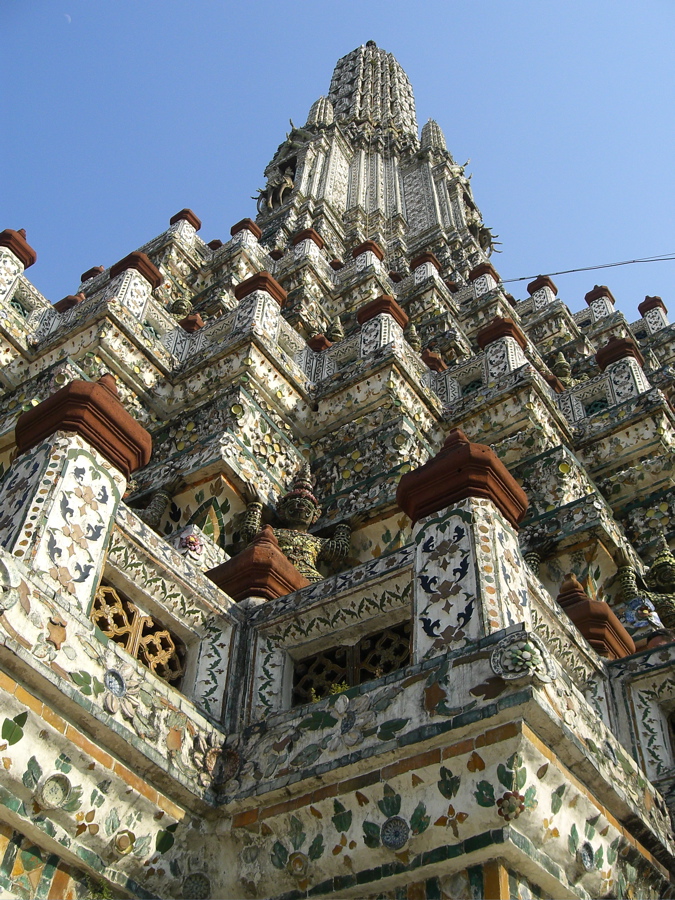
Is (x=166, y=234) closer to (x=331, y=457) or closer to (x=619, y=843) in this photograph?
(x=331, y=457)

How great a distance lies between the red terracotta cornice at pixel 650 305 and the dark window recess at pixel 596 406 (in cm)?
1219

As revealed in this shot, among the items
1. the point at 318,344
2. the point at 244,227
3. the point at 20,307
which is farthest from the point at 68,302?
the point at 244,227

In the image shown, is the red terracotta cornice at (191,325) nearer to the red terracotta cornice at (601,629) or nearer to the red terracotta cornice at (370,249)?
the red terracotta cornice at (601,629)

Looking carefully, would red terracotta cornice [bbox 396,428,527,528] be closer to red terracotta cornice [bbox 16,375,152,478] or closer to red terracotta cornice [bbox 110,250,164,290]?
red terracotta cornice [bbox 16,375,152,478]

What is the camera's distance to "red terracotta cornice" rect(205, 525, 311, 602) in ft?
20.6

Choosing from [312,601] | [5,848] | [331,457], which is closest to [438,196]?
[331,457]

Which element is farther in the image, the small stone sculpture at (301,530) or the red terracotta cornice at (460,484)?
the small stone sculpture at (301,530)

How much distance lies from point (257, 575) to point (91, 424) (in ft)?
4.95

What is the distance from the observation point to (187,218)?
2278 cm

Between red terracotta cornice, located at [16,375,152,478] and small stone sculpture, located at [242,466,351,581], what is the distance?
274 centimetres

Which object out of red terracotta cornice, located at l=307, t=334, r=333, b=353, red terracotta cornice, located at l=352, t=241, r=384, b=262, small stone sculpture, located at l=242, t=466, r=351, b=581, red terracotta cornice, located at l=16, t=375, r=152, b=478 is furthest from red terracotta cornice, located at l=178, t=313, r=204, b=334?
red terracotta cornice, located at l=352, t=241, r=384, b=262

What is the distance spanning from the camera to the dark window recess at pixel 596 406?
528 inches

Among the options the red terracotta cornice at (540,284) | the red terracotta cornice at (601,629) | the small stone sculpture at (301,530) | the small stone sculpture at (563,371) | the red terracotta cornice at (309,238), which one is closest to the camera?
the red terracotta cornice at (601,629)

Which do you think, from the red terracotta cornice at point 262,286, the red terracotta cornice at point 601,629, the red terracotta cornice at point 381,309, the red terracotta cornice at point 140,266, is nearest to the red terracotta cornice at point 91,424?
the red terracotta cornice at point 601,629
